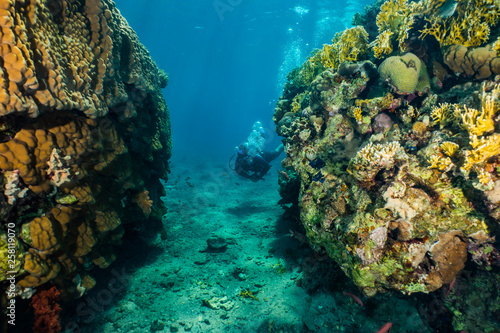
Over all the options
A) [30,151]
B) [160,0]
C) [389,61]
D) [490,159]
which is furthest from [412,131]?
[160,0]

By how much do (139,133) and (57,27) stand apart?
2.93m

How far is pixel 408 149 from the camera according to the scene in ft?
12.8

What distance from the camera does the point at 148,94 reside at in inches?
277

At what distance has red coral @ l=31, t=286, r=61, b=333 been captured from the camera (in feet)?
11.8

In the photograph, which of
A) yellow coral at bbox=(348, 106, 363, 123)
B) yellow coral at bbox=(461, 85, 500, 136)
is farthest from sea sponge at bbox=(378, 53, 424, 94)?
yellow coral at bbox=(461, 85, 500, 136)

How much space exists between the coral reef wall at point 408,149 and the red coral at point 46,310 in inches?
178

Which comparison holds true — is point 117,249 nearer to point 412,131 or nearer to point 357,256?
point 357,256

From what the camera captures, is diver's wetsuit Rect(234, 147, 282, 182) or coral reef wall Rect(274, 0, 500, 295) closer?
coral reef wall Rect(274, 0, 500, 295)

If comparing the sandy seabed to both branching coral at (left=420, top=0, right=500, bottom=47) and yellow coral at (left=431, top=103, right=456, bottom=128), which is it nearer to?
yellow coral at (left=431, top=103, right=456, bottom=128)

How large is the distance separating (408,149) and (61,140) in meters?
5.53

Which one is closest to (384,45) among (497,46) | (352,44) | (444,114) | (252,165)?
(352,44)

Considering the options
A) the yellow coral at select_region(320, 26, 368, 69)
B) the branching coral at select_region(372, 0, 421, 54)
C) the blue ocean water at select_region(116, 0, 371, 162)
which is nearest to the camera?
the branching coral at select_region(372, 0, 421, 54)

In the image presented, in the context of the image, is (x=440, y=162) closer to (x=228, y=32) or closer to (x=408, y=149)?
(x=408, y=149)

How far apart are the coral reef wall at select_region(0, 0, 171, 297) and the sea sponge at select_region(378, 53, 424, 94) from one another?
548 cm
